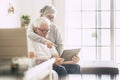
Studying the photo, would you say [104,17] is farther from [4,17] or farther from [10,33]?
[10,33]

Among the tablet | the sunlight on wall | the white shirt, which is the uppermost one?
the sunlight on wall

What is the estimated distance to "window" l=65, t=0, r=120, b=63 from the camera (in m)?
5.25

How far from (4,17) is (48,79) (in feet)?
8.27

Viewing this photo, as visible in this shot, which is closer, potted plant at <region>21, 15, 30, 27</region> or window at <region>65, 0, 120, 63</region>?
potted plant at <region>21, 15, 30, 27</region>

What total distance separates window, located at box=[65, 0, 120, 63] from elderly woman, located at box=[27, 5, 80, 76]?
1.78m

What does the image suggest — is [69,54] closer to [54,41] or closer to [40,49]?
[54,41]

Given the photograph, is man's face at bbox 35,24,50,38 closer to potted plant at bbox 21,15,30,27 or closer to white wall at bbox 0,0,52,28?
white wall at bbox 0,0,52,28

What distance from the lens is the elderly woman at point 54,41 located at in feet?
10.0

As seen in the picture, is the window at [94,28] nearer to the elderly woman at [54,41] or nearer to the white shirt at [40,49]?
the elderly woman at [54,41]

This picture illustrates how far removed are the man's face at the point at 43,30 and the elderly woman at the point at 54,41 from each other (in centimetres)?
4

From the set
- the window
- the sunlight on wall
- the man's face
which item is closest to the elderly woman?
the man's face

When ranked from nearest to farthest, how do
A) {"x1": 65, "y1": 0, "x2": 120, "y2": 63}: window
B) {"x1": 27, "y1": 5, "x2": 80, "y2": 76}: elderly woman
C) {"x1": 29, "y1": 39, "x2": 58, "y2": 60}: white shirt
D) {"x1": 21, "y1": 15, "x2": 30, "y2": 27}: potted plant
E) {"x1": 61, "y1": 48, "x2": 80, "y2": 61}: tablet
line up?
{"x1": 29, "y1": 39, "x2": 58, "y2": 60}: white shirt → {"x1": 27, "y1": 5, "x2": 80, "y2": 76}: elderly woman → {"x1": 61, "y1": 48, "x2": 80, "y2": 61}: tablet → {"x1": 21, "y1": 15, "x2": 30, "y2": 27}: potted plant → {"x1": 65, "y1": 0, "x2": 120, "y2": 63}: window

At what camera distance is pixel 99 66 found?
12.2ft

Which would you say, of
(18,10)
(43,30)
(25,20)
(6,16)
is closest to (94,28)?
(25,20)
